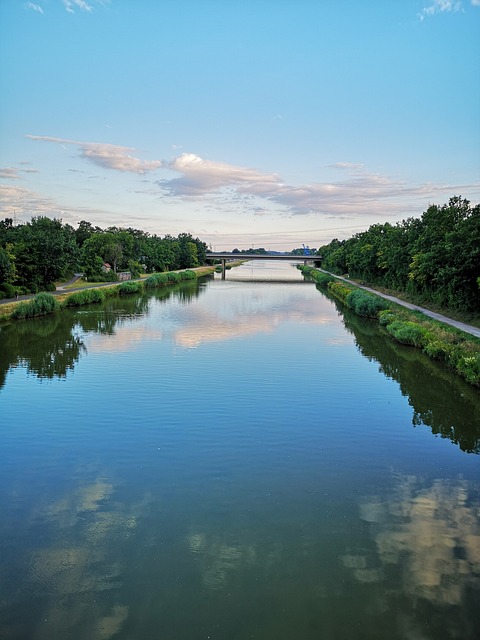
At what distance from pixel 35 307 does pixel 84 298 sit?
804 cm

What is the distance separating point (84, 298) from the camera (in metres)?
41.8

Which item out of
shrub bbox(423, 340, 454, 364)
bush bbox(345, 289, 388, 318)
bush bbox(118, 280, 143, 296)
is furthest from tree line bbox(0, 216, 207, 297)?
shrub bbox(423, 340, 454, 364)

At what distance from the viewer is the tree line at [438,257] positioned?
26.2 meters

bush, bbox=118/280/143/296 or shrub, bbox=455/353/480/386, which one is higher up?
A: bush, bbox=118/280/143/296

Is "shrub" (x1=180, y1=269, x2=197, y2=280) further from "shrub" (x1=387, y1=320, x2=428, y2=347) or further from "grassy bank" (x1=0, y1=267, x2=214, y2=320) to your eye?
"shrub" (x1=387, y1=320, x2=428, y2=347)

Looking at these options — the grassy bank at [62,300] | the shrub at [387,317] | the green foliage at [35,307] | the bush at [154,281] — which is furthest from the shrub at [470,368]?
the bush at [154,281]

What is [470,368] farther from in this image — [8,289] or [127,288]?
[127,288]

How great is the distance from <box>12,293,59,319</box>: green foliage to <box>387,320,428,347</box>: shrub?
23.3m

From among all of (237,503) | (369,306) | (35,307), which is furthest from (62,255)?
(237,503)

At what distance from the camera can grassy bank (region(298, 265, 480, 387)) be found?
19.1 metres

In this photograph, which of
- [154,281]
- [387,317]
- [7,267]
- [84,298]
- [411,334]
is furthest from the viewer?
[154,281]

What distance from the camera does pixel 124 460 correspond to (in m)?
11.4

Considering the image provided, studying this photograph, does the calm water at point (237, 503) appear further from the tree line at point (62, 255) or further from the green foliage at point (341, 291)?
the green foliage at point (341, 291)

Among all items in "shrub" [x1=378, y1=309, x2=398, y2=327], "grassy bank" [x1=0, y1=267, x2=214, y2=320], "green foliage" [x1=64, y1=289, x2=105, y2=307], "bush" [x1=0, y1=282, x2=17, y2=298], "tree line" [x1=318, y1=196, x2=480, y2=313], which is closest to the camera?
"tree line" [x1=318, y1=196, x2=480, y2=313]
